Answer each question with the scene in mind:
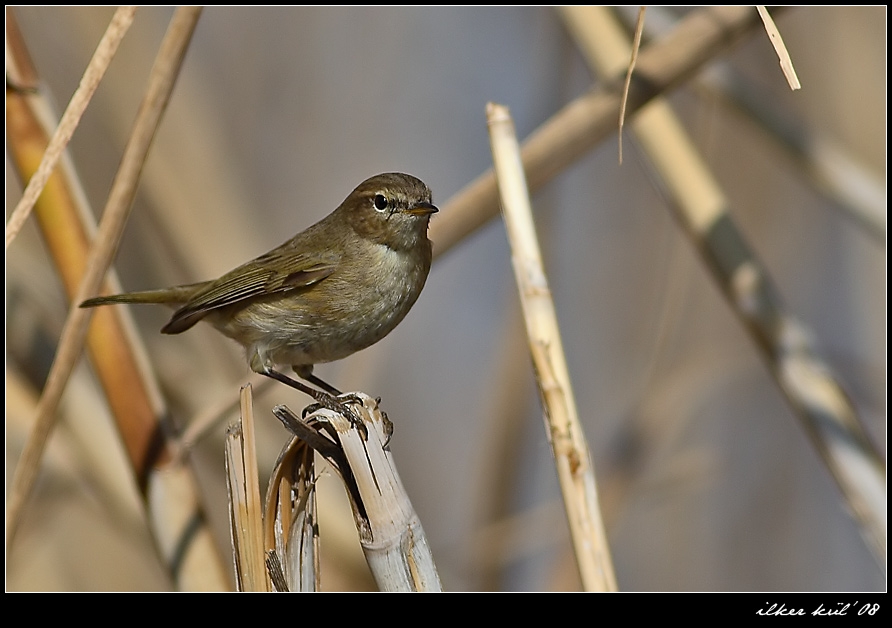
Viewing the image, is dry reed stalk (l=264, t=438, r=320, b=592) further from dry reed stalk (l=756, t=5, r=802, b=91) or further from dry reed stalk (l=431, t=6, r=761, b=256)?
dry reed stalk (l=756, t=5, r=802, b=91)

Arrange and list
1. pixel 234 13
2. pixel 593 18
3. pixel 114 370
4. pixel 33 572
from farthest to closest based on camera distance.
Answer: pixel 234 13, pixel 33 572, pixel 593 18, pixel 114 370

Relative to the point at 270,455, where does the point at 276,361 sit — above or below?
above

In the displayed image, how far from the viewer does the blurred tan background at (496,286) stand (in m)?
2.60

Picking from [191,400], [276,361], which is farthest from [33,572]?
[276,361]

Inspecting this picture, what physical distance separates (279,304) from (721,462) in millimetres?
2044

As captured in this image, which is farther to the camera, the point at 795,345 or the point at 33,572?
the point at 33,572

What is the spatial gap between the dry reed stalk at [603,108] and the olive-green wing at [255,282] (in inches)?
14.4

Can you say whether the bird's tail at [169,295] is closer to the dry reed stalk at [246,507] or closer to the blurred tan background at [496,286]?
the blurred tan background at [496,286]

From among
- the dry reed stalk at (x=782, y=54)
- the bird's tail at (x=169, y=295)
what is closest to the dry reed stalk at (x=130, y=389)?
the bird's tail at (x=169, y=295)

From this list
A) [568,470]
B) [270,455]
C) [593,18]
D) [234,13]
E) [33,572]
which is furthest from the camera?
[234,13]

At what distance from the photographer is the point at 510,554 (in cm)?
272

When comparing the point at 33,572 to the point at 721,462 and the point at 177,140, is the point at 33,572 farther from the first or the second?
the point at 721,462

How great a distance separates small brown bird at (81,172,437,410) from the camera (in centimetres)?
193

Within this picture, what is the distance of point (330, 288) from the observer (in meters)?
2.01
